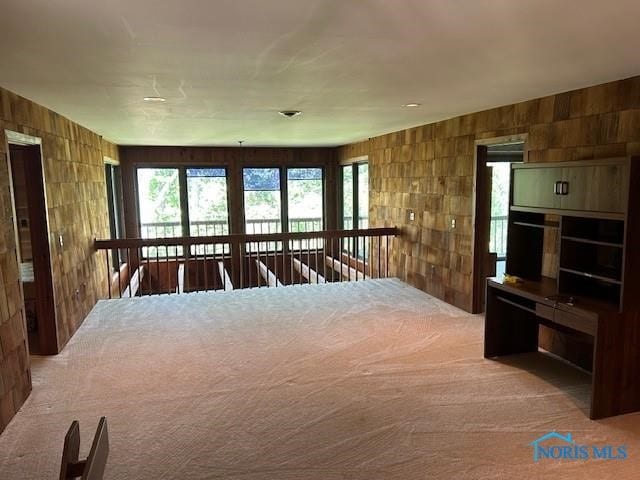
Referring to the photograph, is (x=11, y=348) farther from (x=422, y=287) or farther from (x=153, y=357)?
(x=422, y=287)

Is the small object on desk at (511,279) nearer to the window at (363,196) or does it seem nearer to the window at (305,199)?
the window at (363,196)

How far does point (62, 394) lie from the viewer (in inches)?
130

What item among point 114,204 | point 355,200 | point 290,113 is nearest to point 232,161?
point 114,204

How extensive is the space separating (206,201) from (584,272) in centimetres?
744

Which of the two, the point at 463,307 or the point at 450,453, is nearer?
the point at 450,453

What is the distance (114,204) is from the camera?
8.02 meters

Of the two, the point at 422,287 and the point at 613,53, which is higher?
the point at 613,53

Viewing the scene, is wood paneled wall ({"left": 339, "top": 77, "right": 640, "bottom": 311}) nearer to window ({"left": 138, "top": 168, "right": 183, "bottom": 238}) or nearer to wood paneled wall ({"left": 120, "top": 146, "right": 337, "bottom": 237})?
wood paneled wall ({"left": 120, "top": 146, "right": 337, "bottom": 237})

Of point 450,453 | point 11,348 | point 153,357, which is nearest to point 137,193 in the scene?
point 153,357

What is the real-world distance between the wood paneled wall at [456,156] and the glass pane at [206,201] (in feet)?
9.35

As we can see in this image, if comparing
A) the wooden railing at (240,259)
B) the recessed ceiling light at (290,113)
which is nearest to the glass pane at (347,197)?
the wooden railing at (240,259)

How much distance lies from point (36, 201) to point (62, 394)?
1.72 m

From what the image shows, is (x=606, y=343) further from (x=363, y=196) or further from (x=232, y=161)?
(x=232, y=161)

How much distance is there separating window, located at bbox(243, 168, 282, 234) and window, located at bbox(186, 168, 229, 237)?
46cm
